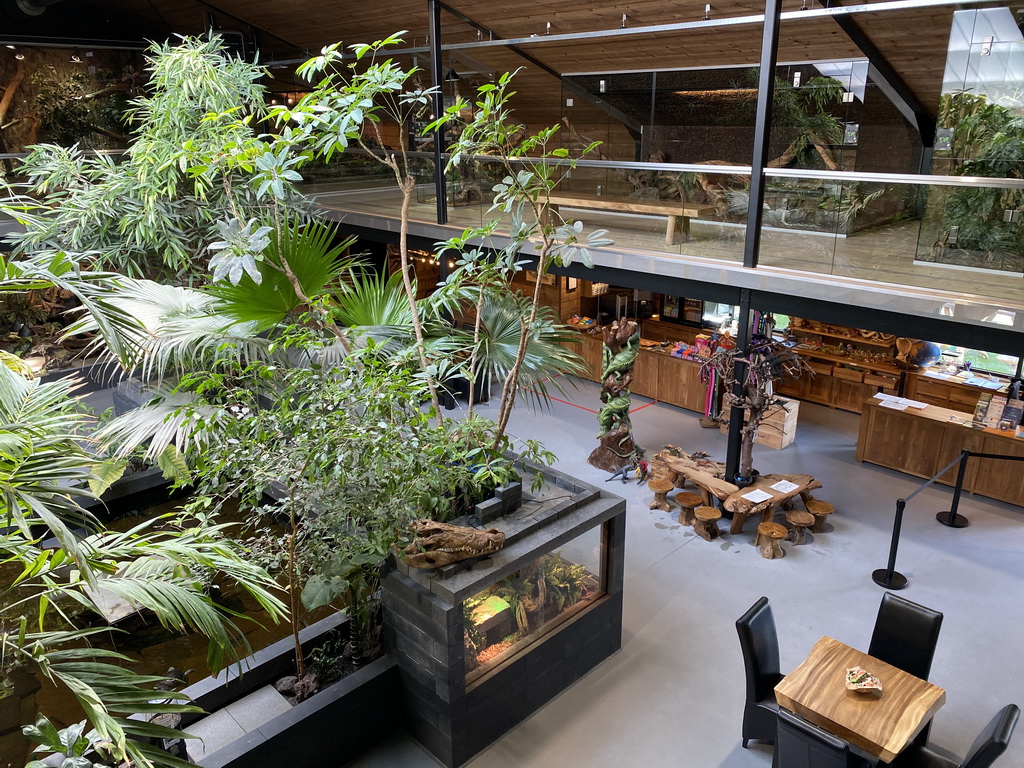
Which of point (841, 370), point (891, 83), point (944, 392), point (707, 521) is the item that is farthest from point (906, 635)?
point (841, 370)

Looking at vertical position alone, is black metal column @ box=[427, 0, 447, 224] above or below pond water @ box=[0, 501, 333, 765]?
above

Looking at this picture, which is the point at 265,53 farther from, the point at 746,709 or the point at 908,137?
the point at 746,709

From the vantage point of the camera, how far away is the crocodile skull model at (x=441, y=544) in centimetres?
395

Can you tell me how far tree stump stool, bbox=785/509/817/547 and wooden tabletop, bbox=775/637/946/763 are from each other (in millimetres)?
2253

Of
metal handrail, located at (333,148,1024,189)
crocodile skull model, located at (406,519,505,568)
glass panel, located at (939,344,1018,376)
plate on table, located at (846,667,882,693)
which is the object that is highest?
metal handrail, located at (333,148,1024,189)

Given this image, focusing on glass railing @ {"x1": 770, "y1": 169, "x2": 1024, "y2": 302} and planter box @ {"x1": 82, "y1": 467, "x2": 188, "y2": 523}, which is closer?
glass railing @ {"x1": 770, "y1": 169, "x2": 1024, "y2": 302}

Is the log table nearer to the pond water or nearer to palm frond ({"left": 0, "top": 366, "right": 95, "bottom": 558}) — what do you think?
the pond water

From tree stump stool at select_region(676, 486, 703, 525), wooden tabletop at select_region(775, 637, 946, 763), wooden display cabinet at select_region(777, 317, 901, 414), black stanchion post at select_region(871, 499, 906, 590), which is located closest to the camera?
Result: wooden tabletop at select_region(775, 637, 946, 763)

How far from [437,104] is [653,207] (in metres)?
2.74

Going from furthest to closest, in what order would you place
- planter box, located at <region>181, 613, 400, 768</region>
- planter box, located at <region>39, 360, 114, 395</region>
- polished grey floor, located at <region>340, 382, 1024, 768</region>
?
planter box, located at <region>39, 360, 114, 395</region> < polished grey floor, located at <region>340, 382, 1024, 768</region> < planter box, located at <region>181, 613, 400, 768</region>

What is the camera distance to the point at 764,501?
6426 millimetres

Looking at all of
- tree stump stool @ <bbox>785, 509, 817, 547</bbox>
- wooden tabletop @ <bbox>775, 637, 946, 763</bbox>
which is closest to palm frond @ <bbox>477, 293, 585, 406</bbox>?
wooden tabletop @ <bbox>775, 637, 946, 763</bbox>

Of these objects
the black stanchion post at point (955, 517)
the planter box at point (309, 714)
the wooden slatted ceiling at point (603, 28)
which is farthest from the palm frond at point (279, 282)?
the black stanchion post at point (955, 517)

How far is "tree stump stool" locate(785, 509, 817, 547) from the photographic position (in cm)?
637
